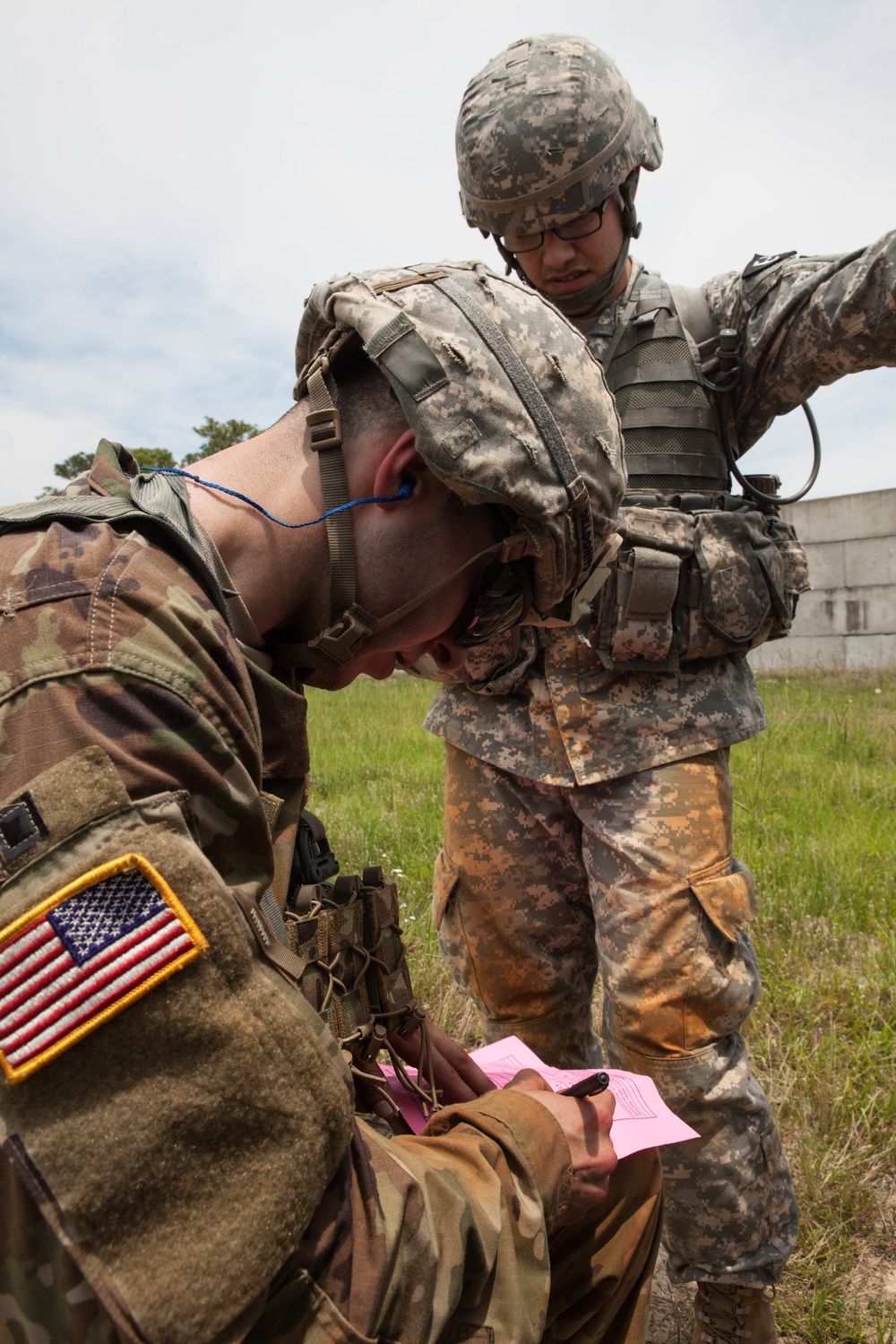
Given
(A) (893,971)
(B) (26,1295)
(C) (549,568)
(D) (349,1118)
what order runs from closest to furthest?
(B) (26,1295), (D) (349,1118), (C) (549,568), (A) (893,971)

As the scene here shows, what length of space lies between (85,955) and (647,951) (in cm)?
161

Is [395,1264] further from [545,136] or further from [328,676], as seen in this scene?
[545,136]

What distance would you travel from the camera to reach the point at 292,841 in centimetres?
161

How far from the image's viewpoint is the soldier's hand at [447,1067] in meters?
1.86

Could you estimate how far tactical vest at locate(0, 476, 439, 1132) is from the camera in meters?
1.29

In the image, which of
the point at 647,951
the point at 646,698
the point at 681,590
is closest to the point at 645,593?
the point at 681,590

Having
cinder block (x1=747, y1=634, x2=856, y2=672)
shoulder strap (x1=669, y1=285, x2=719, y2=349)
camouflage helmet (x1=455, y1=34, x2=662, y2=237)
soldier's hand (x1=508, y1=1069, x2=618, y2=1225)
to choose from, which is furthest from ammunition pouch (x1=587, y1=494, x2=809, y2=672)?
cinder block (x1=747, y1=634, x2=856, y2=672)

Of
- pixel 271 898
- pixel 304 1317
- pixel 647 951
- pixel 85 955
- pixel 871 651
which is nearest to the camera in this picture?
pixel 85 955

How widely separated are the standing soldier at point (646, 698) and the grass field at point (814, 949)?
0.26 m

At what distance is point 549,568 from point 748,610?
3.23ft

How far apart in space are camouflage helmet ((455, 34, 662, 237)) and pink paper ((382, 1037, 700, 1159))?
205 cm

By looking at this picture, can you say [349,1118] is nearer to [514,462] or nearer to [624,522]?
[514,462]

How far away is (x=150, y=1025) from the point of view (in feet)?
3.27

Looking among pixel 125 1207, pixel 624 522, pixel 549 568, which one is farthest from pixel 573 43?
pixel 125 1207
